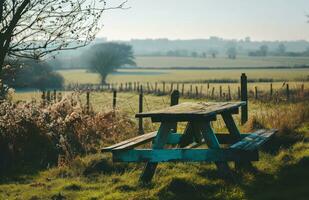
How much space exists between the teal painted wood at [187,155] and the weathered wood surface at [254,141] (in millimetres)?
156

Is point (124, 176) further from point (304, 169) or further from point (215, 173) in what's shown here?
point (304, 169)

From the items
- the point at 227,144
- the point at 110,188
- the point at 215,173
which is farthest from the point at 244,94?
the point at 110,188

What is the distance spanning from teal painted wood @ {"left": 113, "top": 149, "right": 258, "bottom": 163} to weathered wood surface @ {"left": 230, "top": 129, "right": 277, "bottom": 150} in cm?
16

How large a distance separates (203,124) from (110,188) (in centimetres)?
182

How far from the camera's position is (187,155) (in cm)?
757

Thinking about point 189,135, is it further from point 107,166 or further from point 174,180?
point 174,180

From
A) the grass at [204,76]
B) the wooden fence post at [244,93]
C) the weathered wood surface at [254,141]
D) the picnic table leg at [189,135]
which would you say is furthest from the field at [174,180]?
the grass at [204,76]

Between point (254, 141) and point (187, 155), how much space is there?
4.44 ft

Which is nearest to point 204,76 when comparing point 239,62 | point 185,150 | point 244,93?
point 239,62

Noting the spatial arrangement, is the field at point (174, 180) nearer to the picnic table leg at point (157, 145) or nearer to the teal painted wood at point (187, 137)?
the picnic table leg at point (157, 145)

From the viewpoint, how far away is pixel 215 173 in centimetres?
817

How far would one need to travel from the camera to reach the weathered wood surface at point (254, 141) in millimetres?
7668

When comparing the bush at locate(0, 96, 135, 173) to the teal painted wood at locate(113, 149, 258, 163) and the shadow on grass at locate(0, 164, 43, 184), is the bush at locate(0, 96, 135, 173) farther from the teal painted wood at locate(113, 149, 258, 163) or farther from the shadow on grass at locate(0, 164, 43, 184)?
the teal painted wood at locate(113, 149, 258, 163)

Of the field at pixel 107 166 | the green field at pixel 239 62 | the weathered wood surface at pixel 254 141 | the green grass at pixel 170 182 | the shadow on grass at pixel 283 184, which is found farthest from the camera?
the green field at pixel 239 62
